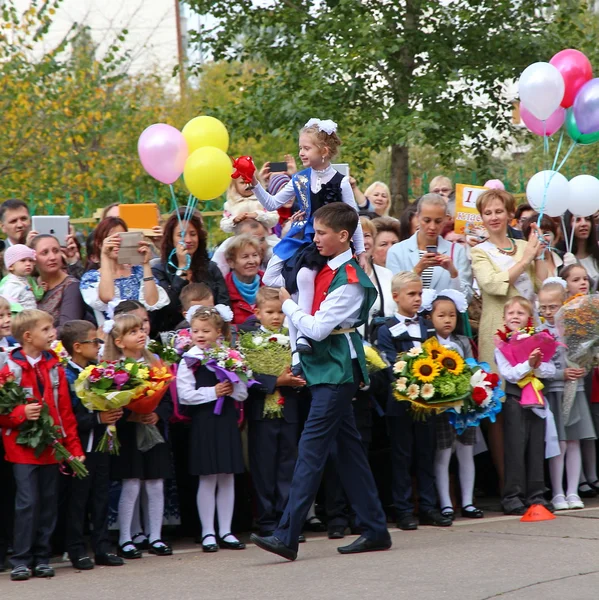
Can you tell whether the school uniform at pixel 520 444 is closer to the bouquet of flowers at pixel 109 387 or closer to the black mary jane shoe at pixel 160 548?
the black mary jane shoe at pixel 160 548

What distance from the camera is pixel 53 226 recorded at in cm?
942

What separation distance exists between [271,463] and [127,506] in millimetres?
1101

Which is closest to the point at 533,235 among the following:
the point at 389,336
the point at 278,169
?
the point at 389,336

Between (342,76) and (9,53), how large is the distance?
6203 millimetres

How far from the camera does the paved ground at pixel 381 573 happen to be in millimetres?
6137

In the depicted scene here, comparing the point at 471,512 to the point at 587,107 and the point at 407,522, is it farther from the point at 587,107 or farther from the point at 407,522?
the point at 587,107

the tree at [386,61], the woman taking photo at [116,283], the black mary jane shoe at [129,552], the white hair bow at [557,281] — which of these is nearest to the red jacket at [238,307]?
the woman taking photo at [116,283]

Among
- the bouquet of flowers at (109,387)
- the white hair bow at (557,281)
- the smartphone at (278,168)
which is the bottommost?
the bouquet of flowers at (109,387)

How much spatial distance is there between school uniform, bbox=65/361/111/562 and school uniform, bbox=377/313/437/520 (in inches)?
86.1

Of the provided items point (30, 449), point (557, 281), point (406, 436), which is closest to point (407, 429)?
point (406, 436)

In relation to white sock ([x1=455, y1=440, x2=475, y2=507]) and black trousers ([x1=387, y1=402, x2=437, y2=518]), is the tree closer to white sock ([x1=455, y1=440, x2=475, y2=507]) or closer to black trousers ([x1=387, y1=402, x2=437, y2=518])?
white sock ([x1=455, y1=440, x2=475, y2=507])

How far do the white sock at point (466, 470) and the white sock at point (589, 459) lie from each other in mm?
1104

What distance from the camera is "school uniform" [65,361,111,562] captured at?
7.37 metres

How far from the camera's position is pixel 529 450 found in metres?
8.92
